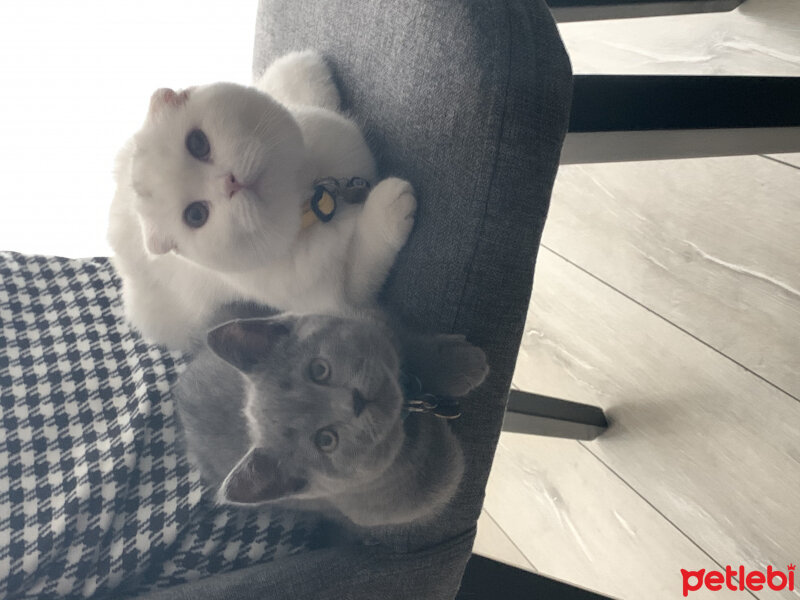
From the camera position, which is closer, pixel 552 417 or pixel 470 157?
pixel 470 157

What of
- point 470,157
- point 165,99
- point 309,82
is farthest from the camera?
point 309,82

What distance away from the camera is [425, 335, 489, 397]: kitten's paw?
0.67m

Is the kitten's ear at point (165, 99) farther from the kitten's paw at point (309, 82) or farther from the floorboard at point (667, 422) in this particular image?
the floorboard at point (667, 422)

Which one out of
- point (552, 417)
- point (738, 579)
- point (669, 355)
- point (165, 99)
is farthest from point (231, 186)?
point (738, 579)

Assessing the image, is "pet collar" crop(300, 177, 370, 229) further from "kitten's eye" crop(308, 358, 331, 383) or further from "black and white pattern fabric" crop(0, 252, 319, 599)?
"black and white pattern fabric" crop(0, 252, 319, 599)

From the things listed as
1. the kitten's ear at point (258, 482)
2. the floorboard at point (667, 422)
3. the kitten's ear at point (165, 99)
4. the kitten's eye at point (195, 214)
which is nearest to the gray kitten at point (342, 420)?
the kitten's ear at point (258, 482)

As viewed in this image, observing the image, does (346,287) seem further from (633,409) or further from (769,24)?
(769,24)

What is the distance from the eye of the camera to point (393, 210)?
0.67m

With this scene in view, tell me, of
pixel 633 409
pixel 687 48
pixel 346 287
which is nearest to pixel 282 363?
pixel 346 287

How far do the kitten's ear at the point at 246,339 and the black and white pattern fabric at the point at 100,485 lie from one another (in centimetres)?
17

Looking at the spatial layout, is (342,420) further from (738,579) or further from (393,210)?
(738,579)

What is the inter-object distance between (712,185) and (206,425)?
946 mm

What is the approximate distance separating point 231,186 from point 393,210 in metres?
0.17

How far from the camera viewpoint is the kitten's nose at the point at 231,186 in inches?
26.8
